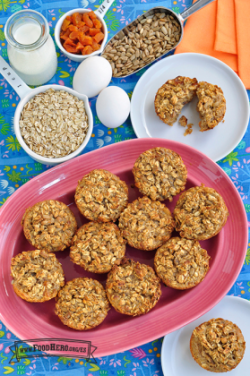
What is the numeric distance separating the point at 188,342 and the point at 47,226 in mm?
1053

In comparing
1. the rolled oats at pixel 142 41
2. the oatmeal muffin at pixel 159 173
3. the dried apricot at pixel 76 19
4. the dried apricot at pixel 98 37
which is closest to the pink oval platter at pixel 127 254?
the oatmeal muffin at pixel 159 173

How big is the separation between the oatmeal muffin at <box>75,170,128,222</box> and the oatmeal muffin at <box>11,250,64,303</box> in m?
0.30

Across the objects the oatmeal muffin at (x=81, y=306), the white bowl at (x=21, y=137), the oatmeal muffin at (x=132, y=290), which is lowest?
the oatmeal muffin at (x=81, y=306)

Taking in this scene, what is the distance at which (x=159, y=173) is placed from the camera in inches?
63.7

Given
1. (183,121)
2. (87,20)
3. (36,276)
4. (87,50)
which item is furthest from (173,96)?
(36,276)

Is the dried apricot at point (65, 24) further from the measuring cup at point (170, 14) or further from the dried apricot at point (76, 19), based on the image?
the measuring cup at point (170, 14)

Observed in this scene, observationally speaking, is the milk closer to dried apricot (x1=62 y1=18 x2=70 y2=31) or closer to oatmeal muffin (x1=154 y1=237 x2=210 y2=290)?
dried apricot (x1=62 y1=18 x2=70 y2=31)

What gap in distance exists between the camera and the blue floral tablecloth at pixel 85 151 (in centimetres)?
181

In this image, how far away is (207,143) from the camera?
1.92 m

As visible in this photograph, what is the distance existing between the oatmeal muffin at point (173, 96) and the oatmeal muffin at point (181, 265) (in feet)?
2.42

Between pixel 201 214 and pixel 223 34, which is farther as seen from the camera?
pixel 223 34

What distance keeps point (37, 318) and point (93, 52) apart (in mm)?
1528

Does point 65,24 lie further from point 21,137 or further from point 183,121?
point 183,121

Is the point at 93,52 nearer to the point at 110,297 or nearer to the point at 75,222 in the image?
the point at 75,222
